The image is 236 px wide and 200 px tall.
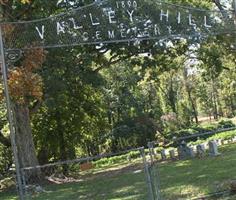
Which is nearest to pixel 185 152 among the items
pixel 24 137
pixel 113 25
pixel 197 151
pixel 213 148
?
pixel 197 151

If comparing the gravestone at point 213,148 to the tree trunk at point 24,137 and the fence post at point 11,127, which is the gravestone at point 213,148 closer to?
the tree trunk at point 24,137

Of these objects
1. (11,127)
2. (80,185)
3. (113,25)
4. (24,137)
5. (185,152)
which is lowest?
(80,185)

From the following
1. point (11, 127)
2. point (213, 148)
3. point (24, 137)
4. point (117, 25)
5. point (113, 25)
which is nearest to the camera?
point (11, 127)

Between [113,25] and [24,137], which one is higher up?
[113,25]

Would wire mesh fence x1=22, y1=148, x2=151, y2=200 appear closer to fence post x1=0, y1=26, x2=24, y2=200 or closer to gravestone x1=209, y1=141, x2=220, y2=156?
fence post x1=0, y1=26, x2=24, y2=200

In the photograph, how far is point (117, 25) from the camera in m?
9.47

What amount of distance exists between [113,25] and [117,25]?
18 centimetres

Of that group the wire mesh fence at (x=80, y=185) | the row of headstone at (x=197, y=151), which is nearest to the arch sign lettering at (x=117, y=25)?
the wire mesh fence at (x=80, y=185)

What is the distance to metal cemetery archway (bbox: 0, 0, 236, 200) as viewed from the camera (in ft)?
28.3

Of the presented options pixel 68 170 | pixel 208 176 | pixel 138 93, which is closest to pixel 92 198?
pixel 208 176

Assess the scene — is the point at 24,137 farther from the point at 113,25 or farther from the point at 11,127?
the point at 11,127

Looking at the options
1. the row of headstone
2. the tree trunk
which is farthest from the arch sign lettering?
the tree trunk

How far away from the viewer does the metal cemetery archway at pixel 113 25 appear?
8641 mm

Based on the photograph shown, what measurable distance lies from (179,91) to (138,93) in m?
16.4
